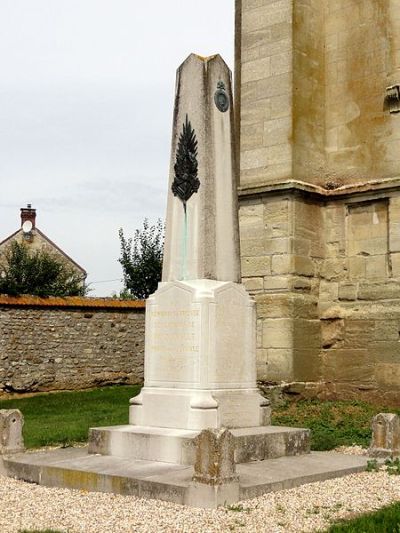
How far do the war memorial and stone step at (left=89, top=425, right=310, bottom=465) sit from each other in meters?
0.03

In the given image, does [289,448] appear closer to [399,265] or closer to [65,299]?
[399,265]

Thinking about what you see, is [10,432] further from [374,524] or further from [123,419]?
[374,524]

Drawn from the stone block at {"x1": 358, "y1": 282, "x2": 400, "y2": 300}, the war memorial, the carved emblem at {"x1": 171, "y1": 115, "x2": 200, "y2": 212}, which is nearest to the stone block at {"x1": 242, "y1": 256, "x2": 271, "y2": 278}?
the war memorial

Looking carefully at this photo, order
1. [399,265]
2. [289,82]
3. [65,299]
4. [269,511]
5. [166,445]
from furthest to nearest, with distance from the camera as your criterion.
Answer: [65,299] → [289,82] → [399,265] → [166,445] → [269,511]

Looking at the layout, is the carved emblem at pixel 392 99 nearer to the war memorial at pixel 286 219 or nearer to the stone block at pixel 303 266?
the war memorial at pixel 286 219

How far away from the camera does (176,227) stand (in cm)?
814

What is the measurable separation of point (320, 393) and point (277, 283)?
76.5 inches

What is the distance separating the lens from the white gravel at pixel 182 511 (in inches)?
215

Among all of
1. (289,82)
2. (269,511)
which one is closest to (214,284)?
(269,511)

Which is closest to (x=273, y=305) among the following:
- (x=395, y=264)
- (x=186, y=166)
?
(x=395, y=264)

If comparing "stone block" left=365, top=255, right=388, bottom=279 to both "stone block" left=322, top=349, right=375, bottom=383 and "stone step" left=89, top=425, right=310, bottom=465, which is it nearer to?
"stone block" left=322, top=349, right=375, bottom=383

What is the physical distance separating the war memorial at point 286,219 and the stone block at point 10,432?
24mm

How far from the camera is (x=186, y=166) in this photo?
8.17 metres

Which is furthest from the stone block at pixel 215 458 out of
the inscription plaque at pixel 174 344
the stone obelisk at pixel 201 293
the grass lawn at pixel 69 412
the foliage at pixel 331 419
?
the grass lawn at pixel 69 412
